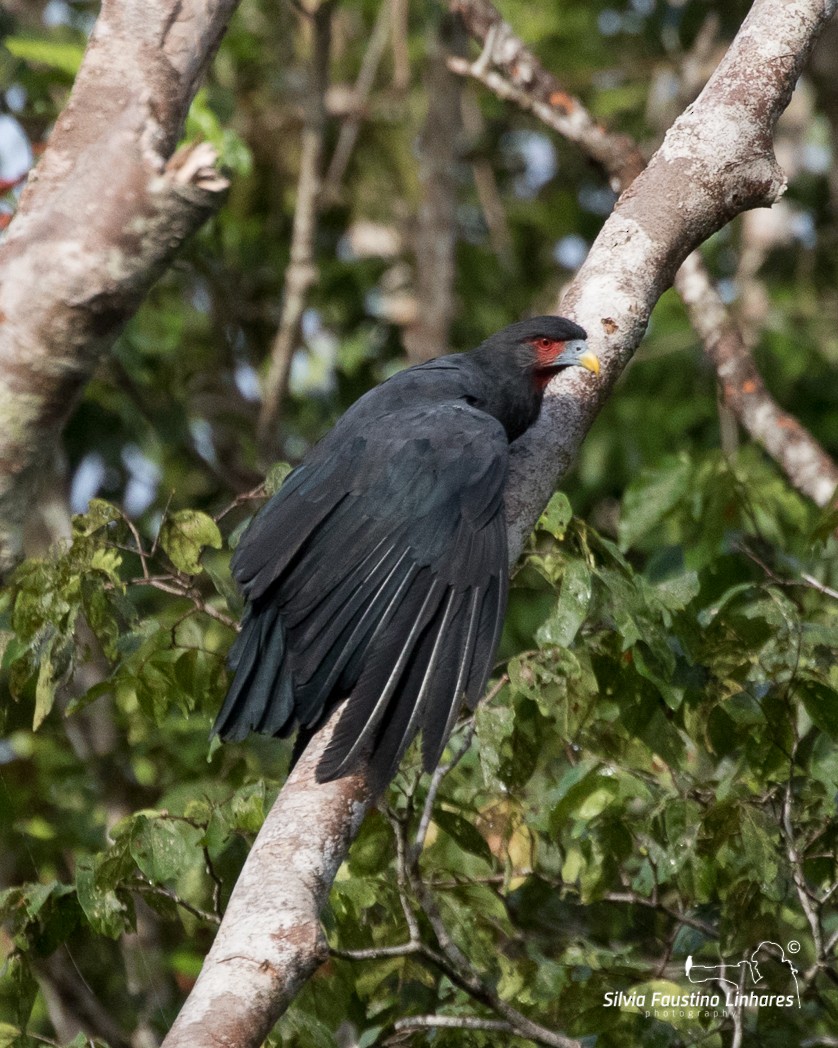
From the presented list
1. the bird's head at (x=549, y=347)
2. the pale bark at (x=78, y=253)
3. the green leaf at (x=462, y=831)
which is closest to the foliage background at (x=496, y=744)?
the green leaf at (x=462, y=831)

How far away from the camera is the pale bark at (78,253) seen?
6.79ft

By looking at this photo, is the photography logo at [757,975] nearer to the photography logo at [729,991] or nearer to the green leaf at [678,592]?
the photography logo at [729,991]

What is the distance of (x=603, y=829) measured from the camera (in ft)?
→ 10.7

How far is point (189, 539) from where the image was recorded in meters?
3.38

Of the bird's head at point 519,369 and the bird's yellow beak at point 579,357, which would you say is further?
the bird's head at point 519,369

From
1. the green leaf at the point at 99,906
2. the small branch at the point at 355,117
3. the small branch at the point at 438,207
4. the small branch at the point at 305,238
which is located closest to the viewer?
the green leaf at the point at 99,906

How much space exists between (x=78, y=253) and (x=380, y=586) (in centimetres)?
152

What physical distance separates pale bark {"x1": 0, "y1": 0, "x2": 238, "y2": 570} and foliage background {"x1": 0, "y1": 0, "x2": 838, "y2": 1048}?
1148 millimetres

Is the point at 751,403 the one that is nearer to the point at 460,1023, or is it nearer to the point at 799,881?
the point at 799,881

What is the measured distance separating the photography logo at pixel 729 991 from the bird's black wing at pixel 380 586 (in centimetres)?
78

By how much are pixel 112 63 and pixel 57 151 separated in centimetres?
23

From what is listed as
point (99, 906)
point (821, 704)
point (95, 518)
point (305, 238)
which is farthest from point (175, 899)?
point (305, 238)

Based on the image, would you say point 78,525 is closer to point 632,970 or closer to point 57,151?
point 57,151

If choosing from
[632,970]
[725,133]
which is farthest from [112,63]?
[632,970]
